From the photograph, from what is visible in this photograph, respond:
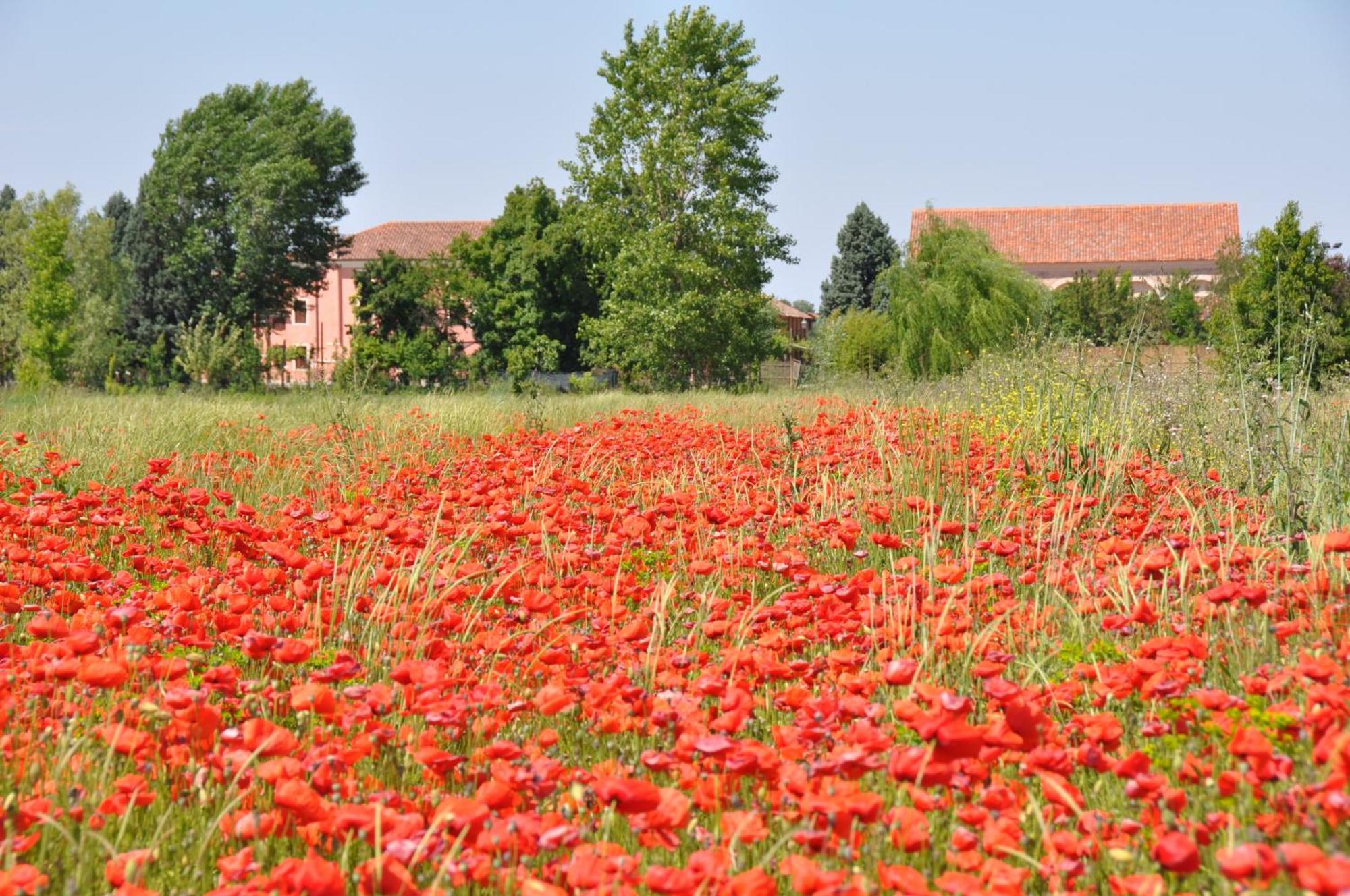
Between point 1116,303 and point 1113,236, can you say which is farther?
point 1113,236

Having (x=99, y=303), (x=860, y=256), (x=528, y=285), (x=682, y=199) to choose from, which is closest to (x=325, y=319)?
(x=99, y=303)

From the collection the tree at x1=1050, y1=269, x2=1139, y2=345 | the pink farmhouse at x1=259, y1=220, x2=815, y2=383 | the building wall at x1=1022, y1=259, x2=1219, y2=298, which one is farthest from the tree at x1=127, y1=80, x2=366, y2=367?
the building wall at x1=1022, y1=259, x2=1219, y2=298

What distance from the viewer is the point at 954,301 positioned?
27.2m

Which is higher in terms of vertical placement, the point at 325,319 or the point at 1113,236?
the point at 1113,236

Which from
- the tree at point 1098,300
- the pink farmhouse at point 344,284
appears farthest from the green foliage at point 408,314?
the tree at point 1098,300

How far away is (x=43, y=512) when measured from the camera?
13.6ft

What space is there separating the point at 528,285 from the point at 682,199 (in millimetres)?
8457

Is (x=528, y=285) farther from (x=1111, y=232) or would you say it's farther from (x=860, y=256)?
(x=1111, y=232)

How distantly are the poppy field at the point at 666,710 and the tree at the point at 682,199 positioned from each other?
24896 mm

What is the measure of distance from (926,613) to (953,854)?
1.47m

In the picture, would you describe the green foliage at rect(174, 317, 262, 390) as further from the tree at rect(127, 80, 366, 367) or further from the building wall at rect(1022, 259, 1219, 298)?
the building wall at rect(1022, 259, 1219, 298)

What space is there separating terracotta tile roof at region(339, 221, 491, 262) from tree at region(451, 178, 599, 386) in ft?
77.9

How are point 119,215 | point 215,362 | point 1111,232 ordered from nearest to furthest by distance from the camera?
point 215,362 → point 119,215 → point 1111,232

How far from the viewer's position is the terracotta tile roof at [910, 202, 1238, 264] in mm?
64750
